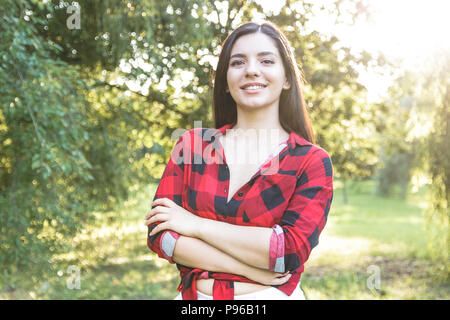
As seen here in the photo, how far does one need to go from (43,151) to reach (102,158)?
5.86ft

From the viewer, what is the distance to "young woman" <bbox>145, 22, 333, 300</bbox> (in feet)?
4.39

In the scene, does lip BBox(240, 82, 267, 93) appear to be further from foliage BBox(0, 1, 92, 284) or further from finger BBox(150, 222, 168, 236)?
foliage BBox(0, 1, 92, 284)

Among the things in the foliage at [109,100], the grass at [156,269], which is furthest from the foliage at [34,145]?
the grass at [156,269]

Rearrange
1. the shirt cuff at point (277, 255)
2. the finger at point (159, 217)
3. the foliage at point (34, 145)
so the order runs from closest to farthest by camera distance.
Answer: the shirt cuff at point (277, 255) → the finger at point (159, 217) → the foliage at point (34, 145)

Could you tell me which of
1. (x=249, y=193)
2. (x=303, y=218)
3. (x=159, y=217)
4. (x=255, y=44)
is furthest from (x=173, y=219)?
(x=255, y=44)

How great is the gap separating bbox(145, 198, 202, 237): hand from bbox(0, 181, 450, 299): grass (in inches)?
121

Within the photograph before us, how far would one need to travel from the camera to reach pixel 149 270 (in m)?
7.70

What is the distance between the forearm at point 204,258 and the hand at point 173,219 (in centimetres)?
3

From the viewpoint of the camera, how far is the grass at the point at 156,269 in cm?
527

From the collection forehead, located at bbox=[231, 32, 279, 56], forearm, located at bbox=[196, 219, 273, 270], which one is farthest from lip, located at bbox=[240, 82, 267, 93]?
forearm, located at bbox=[196, 219, 273, 270]

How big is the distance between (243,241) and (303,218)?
0.66 feet

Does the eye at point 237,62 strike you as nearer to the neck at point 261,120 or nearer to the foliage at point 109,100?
the neck at point 261,120

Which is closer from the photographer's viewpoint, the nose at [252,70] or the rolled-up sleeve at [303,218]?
the rolled-up sleeve at [303,218]

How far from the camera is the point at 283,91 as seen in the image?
1.58 meters
